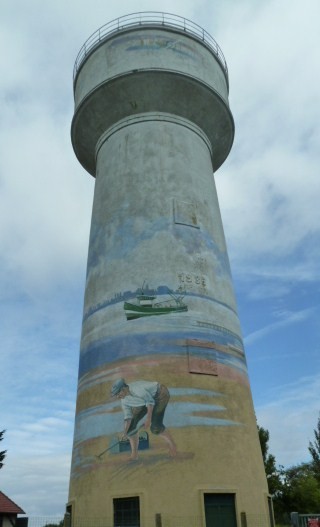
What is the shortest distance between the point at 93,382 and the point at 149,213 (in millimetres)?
6465

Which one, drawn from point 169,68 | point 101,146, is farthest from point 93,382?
point 169,68

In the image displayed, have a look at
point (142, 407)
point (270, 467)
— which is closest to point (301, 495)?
point (270, 467)

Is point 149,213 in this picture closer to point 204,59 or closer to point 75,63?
point 204,59

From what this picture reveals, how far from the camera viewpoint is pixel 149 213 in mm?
19812

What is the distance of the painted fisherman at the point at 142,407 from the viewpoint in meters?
16.1

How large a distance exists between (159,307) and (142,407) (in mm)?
3406

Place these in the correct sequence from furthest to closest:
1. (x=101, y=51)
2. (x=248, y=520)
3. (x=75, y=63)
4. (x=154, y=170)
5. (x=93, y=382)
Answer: (x=75, y=63) < (x=101, y=51) < (x=154, y=170) < (x=93, y=382) < (x=248, y=520)

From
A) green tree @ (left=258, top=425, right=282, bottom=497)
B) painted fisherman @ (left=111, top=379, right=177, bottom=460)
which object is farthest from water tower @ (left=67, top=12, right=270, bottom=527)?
green tree @ (left=258, top=425, right=282, bottom=497)

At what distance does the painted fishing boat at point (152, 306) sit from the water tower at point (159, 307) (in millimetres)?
37

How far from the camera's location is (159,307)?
1805 centimetres

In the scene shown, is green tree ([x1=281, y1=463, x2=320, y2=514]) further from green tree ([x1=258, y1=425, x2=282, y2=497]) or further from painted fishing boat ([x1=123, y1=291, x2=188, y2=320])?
painted fishing boat ([x1=123, y1=291, x2=188, y2=320])

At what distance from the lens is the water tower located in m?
15.8

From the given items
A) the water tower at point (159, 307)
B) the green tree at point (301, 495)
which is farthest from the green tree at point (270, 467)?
the water tower at point (159, 307)

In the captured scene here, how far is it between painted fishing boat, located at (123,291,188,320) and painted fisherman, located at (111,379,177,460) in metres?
2.35
